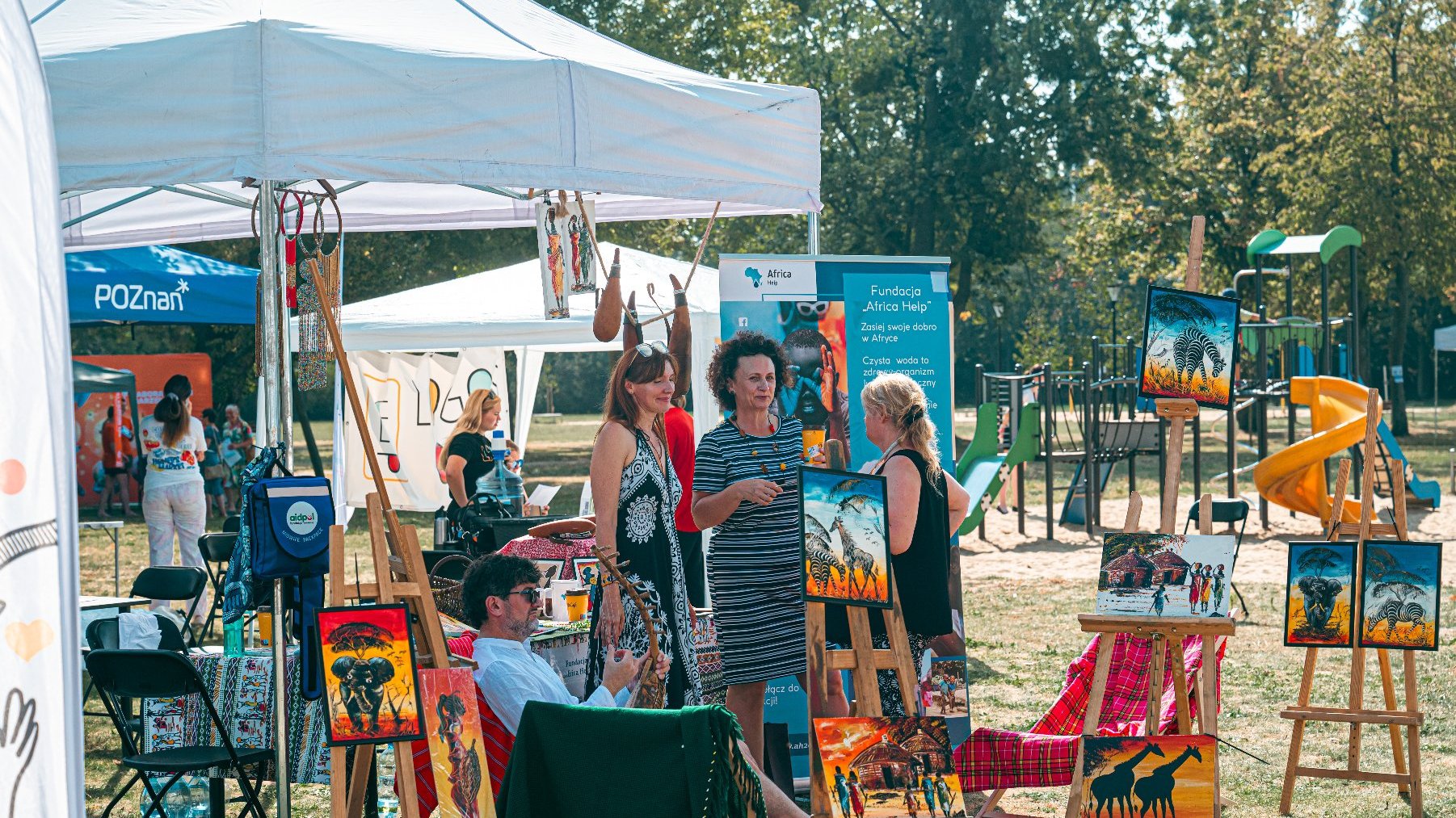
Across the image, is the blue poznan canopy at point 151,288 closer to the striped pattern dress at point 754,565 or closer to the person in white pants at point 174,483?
the person in white pants at point 174,483

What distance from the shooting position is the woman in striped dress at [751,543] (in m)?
4.54

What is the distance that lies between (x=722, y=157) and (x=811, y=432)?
1459 millimetres

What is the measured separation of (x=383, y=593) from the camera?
349 centimetres

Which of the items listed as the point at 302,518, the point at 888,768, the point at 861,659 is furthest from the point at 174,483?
the point at 888,768

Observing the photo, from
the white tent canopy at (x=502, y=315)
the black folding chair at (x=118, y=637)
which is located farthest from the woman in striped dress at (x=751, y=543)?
the white tent canopy at (x=502, y=315)

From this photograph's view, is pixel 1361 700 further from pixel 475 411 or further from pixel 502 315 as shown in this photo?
pixel 502 315

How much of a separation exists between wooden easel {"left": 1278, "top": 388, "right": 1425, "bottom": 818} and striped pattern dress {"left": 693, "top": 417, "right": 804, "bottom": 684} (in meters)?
1.72

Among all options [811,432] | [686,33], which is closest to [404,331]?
[811,432]

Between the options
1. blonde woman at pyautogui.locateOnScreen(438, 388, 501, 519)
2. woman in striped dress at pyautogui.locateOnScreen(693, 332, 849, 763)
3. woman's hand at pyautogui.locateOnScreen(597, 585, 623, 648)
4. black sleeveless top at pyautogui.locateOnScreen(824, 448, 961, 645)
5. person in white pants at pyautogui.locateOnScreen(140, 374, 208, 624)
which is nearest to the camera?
woman's hand at pyautogui.locateOnScreen(597, 585, 623, 648)

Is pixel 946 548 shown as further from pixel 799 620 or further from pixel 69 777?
pixel 69 777

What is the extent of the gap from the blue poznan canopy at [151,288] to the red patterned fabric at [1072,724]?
772cm

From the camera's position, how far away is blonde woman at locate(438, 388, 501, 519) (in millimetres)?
7832

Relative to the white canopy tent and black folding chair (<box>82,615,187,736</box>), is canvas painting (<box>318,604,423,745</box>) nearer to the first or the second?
the white canopy tent

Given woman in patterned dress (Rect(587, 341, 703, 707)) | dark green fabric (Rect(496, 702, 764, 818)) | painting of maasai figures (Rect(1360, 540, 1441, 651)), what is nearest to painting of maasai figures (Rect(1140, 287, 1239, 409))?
painting of maasai figures (Rect(1360, 540, 1441, 651))
